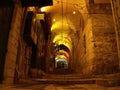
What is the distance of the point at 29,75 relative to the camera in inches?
358

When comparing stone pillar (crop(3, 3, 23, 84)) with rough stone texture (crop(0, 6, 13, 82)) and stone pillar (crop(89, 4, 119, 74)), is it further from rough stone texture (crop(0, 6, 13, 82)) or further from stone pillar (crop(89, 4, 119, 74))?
stone pillar (crop(89, 4, 119, 74))

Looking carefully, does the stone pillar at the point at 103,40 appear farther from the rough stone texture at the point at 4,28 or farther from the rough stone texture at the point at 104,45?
the rough stone texture at the point at 4,28

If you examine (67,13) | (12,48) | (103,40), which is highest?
(67,13)

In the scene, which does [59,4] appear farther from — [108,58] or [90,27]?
[108,58]

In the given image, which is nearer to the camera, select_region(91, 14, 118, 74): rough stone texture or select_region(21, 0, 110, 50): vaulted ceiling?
select_region(91, 14, 118, 74): rough stone texture

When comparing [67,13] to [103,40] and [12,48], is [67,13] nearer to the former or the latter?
[103,40]

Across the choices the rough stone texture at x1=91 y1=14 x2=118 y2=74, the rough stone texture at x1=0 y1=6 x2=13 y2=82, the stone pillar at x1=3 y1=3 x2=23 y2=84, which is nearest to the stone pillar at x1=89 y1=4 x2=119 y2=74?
the rough stone texture at x1=91 y1=14 x2=118 y2=74

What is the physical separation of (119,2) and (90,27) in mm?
5698

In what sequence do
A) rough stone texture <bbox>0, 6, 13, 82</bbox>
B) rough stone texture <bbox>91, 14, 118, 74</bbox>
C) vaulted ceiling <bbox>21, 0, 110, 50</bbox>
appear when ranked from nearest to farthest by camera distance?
rough stone texture <bbox>0, 6, 13, 82</bbox>, rough stone texture <bbox>91, 14, 118, 74</bbox>, vaulted ceiling <bbox>21, 0, 110, 50</bbox>

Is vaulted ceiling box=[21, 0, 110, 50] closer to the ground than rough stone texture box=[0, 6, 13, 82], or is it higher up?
higher up

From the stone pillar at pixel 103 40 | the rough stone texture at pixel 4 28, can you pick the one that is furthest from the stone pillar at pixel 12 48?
the stone pillar at pixel 103 40

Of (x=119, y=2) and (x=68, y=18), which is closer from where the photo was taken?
(x=119, y=2)

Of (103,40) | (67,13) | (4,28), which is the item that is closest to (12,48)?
(4,28)

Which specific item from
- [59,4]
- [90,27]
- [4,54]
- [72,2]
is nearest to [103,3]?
[90,27]
